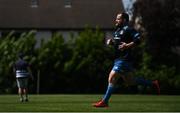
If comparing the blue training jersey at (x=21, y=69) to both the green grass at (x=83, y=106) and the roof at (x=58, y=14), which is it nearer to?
the green grass at (x=83, y=106)

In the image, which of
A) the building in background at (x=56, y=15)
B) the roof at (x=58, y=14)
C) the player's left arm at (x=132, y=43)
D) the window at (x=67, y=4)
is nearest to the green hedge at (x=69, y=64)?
the building in background at (x=56, y=15)

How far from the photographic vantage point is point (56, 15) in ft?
218

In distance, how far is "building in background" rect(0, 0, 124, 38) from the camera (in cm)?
6456

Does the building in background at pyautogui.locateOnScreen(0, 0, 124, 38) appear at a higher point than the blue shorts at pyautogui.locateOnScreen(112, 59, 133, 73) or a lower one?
lower

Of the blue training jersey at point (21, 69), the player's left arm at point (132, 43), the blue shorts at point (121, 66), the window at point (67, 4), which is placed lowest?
the window at point (67, 4)

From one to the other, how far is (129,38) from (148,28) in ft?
117

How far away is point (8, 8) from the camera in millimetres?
67000

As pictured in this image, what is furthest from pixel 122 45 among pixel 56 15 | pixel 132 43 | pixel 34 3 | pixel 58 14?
pixel 34 3

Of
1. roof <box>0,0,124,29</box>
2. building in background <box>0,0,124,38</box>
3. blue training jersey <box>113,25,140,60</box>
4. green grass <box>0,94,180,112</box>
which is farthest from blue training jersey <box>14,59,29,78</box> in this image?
roof <box>0,0,124,29</box>

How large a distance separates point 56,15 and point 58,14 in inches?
13.2

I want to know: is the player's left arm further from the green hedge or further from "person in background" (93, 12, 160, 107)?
the green hedge

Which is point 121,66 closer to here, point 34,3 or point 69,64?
point 69,64

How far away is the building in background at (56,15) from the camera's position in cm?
6456

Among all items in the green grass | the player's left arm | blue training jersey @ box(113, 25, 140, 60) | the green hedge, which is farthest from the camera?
the green hedge
